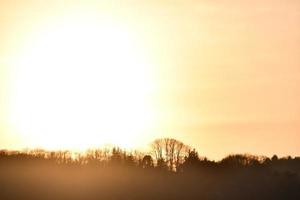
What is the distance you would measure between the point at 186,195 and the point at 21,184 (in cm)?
3474

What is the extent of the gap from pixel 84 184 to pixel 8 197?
766 inches

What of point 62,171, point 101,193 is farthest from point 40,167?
point 101,193

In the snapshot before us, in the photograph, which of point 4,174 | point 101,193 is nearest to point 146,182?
point 101,193

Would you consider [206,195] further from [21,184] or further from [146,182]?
[21,184]

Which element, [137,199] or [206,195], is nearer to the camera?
[137,199]

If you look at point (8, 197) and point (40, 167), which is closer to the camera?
point (8, 197)

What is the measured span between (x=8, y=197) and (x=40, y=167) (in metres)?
23.8

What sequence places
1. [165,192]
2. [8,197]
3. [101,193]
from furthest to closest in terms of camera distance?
[165,192] → [101,193] → [8,197]

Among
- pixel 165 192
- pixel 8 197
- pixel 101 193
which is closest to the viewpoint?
pixel 8 197

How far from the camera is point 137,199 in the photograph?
601 ft

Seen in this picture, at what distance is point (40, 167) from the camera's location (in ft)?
631

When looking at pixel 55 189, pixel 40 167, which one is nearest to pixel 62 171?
pixel 40 167

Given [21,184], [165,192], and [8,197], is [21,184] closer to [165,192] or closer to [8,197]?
[8,197]

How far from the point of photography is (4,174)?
588 feet
